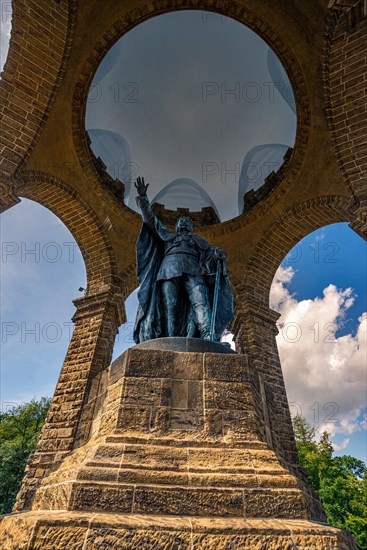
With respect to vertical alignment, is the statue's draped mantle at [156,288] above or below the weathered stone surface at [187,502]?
above

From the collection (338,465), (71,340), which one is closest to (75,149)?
(71,340)

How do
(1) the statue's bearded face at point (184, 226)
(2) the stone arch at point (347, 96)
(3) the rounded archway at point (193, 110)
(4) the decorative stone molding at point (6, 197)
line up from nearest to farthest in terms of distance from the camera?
(1) the statue's bearded face at point (184, 226) < (4) the decorative stone molding at point (6, 197) < (2) the stone arch at point (347, 96) < (3) the rounded archway at point (193, 110)

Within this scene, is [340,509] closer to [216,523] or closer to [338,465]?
[338,465]

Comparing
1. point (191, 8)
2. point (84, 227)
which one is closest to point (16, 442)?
point (84, 227)

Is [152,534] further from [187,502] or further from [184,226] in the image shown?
[184,226]

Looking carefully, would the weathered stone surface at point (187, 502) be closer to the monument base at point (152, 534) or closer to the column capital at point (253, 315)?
the monument base at point (152, 534)

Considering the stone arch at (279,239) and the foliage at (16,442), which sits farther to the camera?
the foliage at (16,442)

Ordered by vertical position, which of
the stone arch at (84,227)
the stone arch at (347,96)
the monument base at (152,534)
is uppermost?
the stone arch at (347,96)

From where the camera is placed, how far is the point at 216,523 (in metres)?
2.03

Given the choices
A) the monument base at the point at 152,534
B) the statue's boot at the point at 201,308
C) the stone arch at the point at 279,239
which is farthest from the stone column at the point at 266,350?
the monument base at the point at 152,534

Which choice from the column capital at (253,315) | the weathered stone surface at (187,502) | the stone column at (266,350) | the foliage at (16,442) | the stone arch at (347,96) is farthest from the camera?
the foliage at (16,442)

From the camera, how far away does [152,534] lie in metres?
1.89

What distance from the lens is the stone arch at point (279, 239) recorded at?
29.6 ft

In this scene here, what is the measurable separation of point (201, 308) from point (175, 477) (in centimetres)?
191
